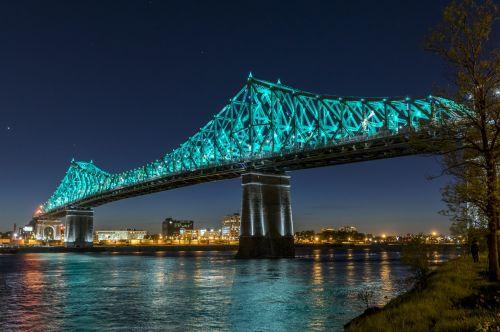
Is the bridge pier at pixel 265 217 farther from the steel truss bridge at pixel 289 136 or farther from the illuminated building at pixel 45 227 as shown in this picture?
the illuminated building at pixel 45 227

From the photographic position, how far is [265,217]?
6794cm

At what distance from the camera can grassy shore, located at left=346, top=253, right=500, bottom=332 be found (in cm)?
994

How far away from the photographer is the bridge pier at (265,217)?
67.2 metres

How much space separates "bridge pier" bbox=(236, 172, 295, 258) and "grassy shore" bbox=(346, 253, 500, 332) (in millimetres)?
50953

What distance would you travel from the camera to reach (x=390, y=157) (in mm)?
58750

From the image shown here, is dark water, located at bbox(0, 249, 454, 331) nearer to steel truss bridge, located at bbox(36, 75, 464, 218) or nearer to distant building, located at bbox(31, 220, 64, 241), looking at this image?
steel truss bridge, located at bbox(36, 75, 464, 218)

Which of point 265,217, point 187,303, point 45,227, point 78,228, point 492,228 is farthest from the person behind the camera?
point 45,227

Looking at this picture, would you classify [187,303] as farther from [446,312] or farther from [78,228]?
[78,228]

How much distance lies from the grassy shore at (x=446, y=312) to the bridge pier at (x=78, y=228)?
394 ft

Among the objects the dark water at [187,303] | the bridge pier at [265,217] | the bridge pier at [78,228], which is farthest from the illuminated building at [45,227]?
the dark water at [187,303]

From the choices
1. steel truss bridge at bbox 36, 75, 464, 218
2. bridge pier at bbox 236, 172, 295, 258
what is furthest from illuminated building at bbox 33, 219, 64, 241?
bridge pier at bbox 236, 172, 295, 258

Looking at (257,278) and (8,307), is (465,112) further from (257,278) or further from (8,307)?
(257,278)

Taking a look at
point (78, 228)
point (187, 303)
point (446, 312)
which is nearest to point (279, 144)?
point (187, 303)

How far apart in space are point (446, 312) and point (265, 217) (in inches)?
2224
